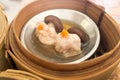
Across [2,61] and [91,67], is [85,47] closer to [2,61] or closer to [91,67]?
[91,67]

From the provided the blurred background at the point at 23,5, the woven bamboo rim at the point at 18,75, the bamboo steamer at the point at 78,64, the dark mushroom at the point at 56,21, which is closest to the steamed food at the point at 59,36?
the dark mushroom at the point at 56,21

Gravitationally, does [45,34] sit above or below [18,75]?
above

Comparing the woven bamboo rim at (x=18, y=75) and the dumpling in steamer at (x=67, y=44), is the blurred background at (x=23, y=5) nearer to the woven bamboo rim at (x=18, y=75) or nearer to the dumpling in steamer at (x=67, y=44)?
the dumpling in steamer at (x=67, y=44)

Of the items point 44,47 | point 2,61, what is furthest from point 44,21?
point 2,61

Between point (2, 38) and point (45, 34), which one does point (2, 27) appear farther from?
point (45, 34)

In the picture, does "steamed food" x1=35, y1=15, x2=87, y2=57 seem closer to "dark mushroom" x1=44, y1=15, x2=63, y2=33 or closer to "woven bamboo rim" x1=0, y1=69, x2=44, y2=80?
"dark mushroom" x1=44, y1=15, x2=63, y2=33

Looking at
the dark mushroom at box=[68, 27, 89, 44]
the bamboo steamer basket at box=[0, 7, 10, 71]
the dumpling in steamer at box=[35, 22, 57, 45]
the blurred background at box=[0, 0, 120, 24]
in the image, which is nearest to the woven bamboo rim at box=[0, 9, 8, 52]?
the bamboo steamer basket at box=[0, 7, 10, 71]

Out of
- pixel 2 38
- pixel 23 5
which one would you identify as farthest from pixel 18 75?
pixel 23 5
